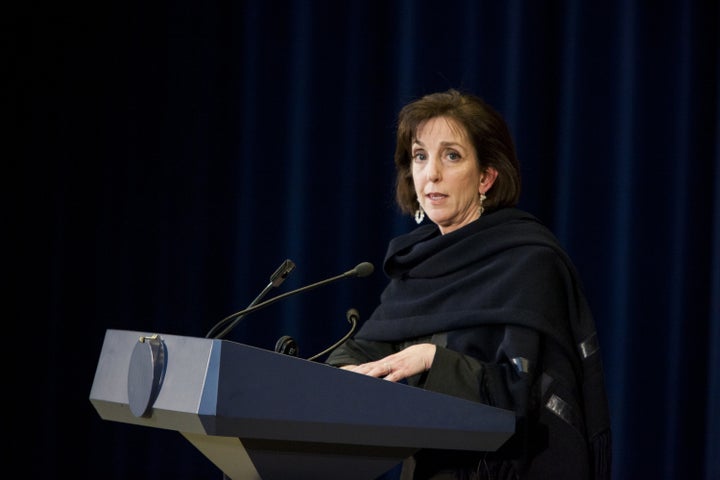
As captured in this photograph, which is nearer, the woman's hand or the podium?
the podium

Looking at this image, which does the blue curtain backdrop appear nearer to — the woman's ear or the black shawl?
the woman's ear

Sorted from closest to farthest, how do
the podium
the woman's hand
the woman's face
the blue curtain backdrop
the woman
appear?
the podium → the woman's hand → the woman → the woman's face → the blue curtain backdrop

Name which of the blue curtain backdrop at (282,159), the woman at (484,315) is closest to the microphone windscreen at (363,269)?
the woman at (484,315)

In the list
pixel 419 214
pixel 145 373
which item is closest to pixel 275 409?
pixel 145 373

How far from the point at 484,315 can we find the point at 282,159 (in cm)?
172

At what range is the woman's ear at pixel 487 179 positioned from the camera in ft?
6.88

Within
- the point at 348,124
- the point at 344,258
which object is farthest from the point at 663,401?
the point at 348,124

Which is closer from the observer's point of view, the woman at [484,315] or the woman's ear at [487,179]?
the woman at [484,315]

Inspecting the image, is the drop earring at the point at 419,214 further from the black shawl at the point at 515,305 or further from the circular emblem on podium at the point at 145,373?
the circular emblem on podium at the point at 145,373

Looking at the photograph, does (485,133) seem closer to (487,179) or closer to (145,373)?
(487,179)

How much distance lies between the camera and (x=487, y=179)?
2.10 meters

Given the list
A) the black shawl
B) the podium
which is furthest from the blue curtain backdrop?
the podium

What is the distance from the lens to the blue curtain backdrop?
10.0 feet

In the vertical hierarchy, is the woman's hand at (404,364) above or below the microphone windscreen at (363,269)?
below
